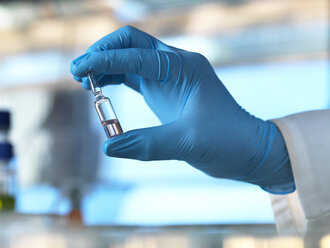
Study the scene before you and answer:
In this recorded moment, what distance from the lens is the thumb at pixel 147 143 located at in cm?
62

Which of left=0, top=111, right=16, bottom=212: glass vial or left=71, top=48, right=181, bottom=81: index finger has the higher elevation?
left=71, top=48, right=181, bottom=81: index finger

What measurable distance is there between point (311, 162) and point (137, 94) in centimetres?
171

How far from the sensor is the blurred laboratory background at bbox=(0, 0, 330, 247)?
2162 mm

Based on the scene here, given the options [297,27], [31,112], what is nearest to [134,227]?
[297,27]

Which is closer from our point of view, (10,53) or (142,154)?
(142,154)

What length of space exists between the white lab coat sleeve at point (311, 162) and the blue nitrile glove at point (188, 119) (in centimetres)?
4

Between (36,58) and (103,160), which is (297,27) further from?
(36,58)

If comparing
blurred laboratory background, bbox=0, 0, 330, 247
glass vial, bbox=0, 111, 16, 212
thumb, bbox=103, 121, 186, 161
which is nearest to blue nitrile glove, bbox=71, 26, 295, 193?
thumb, bbox=103, 121, 186, 161

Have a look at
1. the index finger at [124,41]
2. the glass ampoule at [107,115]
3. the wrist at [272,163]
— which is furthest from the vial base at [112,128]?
the wrist at [272,163]

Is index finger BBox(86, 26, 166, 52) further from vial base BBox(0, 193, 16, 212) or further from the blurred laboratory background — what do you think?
the blurred laboratory background

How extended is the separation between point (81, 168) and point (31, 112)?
1.55 ft

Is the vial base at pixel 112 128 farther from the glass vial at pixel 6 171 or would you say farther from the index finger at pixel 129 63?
the glass vial at pixel 6 171

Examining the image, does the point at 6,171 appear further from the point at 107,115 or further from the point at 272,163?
the point at 272,163

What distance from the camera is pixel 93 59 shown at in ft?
2.13
